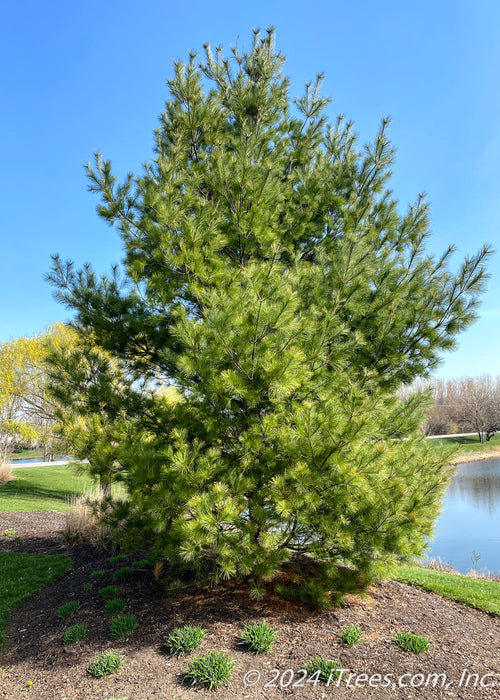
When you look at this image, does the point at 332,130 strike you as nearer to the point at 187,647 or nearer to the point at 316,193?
the point at 316,193

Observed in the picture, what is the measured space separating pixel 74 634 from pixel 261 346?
3.19 metres

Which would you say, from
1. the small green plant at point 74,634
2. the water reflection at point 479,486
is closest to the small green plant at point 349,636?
the small green plant at point 74,634

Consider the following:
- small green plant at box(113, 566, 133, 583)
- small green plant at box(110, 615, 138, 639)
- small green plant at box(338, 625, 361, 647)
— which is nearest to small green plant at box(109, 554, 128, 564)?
small green plant at box(113, 566, 133, 583)

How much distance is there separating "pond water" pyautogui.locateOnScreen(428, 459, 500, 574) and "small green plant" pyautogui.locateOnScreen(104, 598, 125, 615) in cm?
426

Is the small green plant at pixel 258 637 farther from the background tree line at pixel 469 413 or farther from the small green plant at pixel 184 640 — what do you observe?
the background tree line at pixel 469 413

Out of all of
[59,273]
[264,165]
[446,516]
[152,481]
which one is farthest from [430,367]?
[446,516]

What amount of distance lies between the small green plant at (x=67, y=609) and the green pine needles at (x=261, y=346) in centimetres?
92

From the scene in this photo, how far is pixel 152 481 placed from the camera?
11.7 ft

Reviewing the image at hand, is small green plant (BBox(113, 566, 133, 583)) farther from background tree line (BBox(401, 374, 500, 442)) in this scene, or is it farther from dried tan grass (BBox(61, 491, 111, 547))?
background tree line (BBox(401, 374, 500, 442))

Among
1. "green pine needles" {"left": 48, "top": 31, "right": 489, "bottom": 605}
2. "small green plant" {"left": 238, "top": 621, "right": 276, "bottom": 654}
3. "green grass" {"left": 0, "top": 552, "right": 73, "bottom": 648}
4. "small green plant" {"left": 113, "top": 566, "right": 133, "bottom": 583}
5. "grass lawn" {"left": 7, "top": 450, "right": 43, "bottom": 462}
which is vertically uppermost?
"green pine needles" {"left": 48, "top": 31, "right": 489, "bottom": 605}

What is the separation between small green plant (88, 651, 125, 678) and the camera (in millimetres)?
3236

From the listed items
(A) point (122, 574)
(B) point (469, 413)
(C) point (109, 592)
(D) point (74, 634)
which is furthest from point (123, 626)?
(B) point (469, 413)

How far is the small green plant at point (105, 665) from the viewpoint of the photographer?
324cm

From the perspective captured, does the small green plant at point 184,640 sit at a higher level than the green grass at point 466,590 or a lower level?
higher
